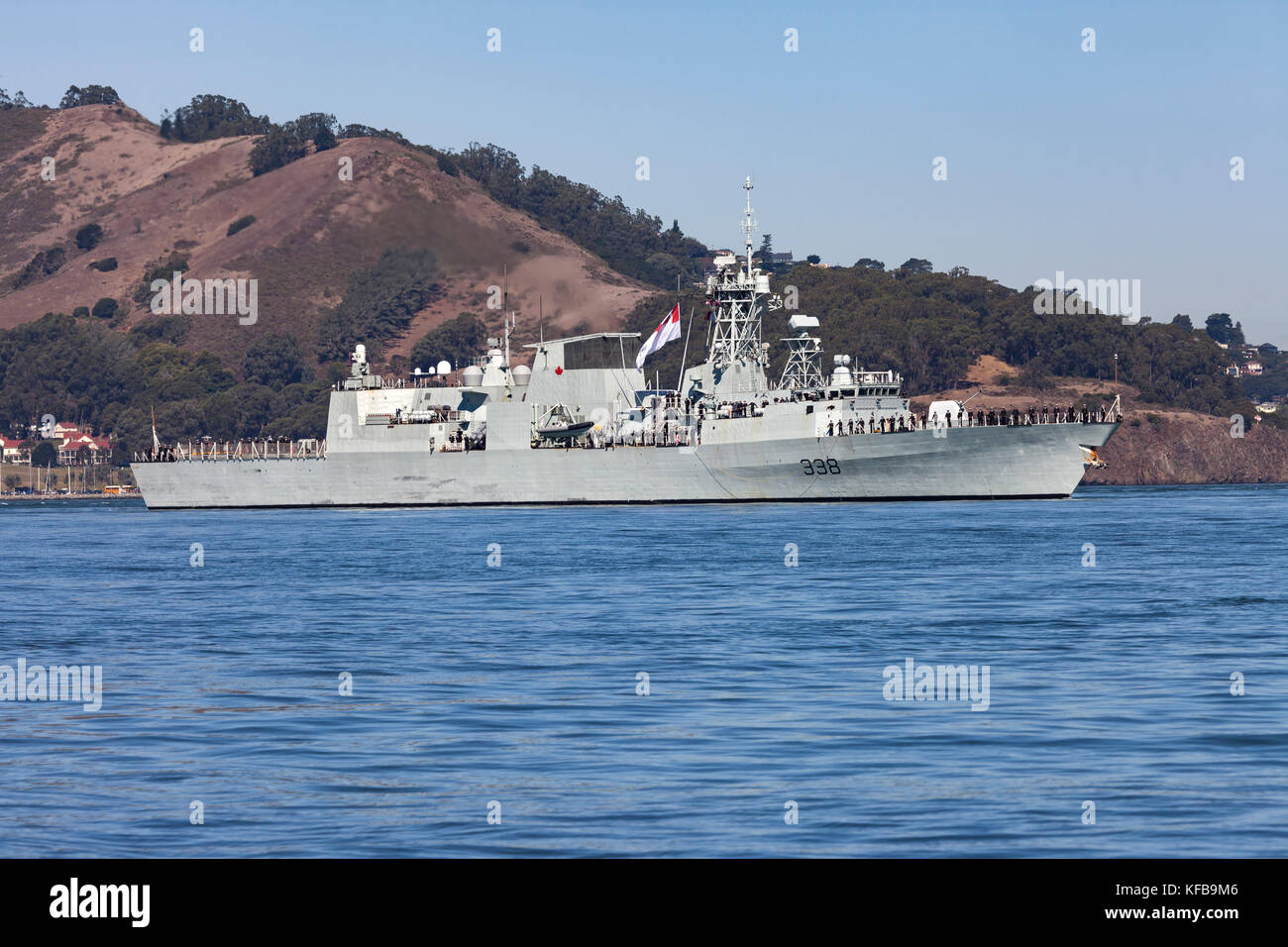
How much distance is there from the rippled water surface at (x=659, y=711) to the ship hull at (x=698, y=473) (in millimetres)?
27604

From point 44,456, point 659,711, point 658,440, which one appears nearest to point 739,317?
point 658,440

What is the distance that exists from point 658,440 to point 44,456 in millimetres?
133708

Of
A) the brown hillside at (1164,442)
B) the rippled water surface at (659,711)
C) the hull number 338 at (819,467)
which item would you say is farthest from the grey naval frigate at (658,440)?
the brown hillside at (1164,442)

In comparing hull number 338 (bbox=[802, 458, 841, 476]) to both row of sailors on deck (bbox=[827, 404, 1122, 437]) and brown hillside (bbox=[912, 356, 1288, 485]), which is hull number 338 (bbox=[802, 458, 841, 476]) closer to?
row of sailors on deck (bbox=[827, 404, 1122, 437])

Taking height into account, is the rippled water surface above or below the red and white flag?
below

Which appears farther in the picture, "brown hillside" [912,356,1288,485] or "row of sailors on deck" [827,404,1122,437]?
"brown hillside" [912,356,1288,485]

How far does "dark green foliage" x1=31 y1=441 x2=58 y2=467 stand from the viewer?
188m

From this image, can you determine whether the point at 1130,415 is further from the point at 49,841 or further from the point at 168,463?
the point at 49,841

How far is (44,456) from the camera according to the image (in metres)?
189

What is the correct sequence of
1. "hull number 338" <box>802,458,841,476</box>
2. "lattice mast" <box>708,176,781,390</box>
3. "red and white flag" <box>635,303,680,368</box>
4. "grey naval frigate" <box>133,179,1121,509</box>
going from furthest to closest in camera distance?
"lattice mast" <box>708,176,781,390</box> → "red and white flag" <box>635,303,680,368</box> → "hull number 338" <box>802,458,841,476</box> → "grey naval frigate" <box>133,179,1121,509</box>

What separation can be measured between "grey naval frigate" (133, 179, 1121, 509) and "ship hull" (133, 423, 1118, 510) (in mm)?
90

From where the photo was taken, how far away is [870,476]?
7175 centimetres

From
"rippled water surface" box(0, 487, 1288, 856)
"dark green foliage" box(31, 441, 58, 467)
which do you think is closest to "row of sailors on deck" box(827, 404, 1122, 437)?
"rippled water surface" box(0, 487, 1288, 856)
